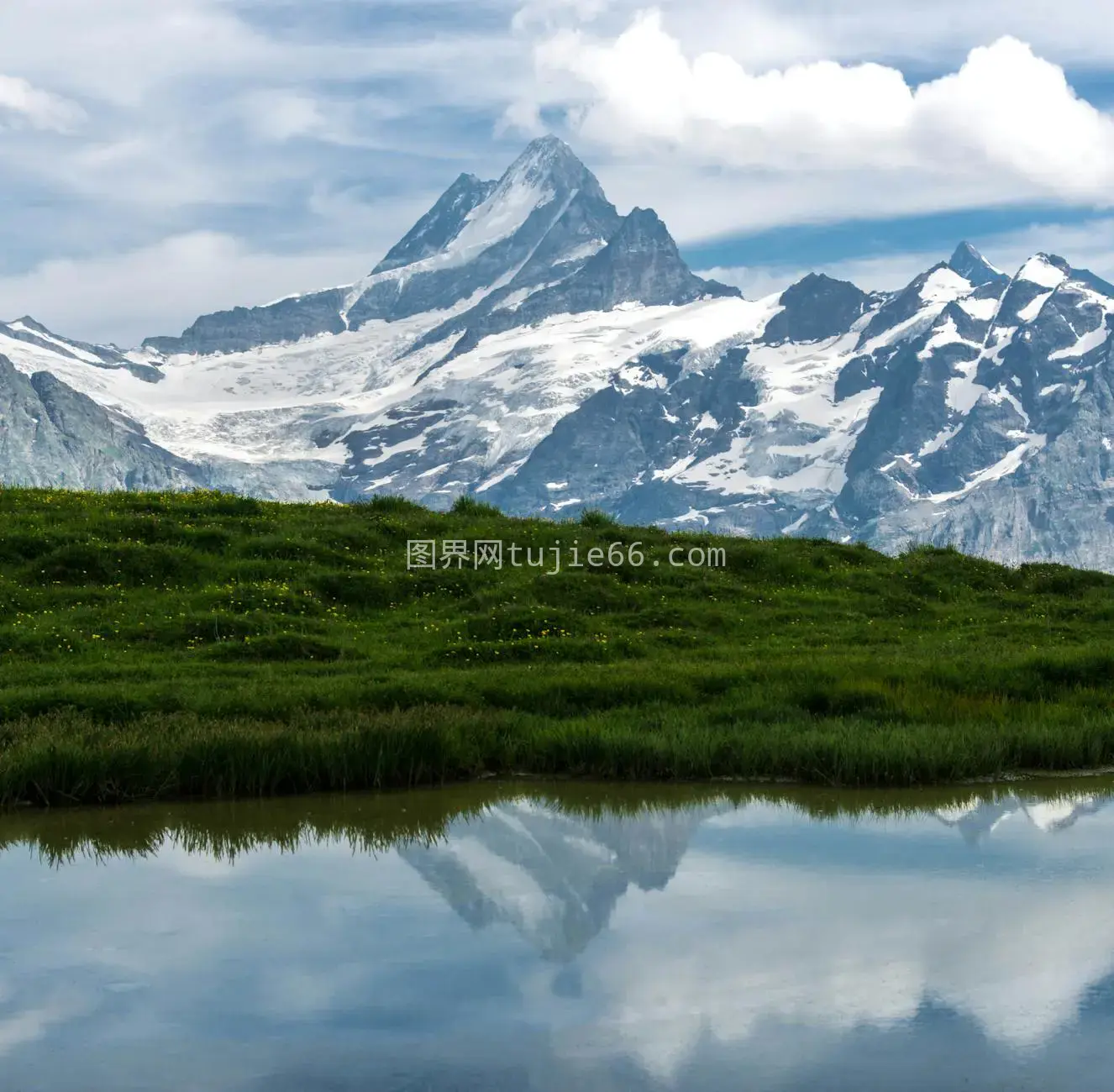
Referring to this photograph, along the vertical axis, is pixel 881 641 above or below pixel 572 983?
above

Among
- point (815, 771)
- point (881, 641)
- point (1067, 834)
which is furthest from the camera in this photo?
point (881, 641)

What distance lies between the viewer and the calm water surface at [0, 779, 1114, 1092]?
9.75m

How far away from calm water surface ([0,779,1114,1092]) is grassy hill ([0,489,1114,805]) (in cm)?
111

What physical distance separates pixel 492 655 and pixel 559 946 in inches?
526

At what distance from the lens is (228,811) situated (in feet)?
56.7

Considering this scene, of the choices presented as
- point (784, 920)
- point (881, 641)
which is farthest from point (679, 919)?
point (881, 641)

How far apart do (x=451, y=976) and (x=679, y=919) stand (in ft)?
7.91

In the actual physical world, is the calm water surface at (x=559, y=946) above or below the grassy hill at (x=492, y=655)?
below

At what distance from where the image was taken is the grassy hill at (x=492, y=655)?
61.5 ft

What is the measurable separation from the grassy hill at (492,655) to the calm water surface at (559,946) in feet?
3.64

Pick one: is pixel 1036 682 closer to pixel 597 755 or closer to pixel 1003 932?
pixel 597 755

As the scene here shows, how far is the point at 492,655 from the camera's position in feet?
83.4

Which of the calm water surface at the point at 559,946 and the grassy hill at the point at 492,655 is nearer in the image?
the calm water surface at the point at 559,946

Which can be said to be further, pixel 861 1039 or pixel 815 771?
pixel 815 771
